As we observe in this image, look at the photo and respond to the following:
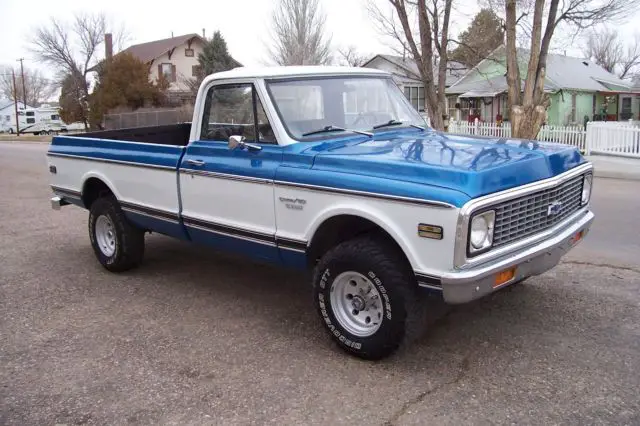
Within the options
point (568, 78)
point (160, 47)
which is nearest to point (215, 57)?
point (160, 47)

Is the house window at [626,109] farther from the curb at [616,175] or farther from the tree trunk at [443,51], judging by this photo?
the curb at [616,175]

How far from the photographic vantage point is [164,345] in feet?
14.5

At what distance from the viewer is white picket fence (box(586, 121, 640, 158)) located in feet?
56.7

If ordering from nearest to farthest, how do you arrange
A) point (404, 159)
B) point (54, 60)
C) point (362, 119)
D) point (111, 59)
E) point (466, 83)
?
point (404, 159) → point (362, 119) → point (466, 83) → point (111, 59) → point (54, 60)

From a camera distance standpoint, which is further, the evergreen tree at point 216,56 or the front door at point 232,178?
the evergreen tree at point 216,56

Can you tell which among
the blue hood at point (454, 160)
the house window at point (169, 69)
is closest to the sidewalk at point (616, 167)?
the blue hood at point (454, 160)

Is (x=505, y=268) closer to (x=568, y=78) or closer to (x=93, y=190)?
(x=93, y=190)

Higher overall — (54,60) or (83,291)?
(54,60)

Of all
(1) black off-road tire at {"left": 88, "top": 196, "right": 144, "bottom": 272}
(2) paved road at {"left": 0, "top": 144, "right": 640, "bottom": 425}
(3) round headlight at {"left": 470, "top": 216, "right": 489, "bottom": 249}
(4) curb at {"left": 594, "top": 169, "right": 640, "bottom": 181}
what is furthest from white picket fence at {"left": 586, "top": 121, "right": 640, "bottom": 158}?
(3) round headlight at {"left": 470, "top": 216, "right": 489, "bottom": 249}

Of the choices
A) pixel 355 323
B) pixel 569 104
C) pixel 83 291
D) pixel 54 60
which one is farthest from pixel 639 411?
pixel 54 60

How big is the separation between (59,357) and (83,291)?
1.57 metres

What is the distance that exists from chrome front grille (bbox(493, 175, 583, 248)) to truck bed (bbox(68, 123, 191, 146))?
4561 mm

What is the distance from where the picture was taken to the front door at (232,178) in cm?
451

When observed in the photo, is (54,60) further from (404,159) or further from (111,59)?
(404,159)
